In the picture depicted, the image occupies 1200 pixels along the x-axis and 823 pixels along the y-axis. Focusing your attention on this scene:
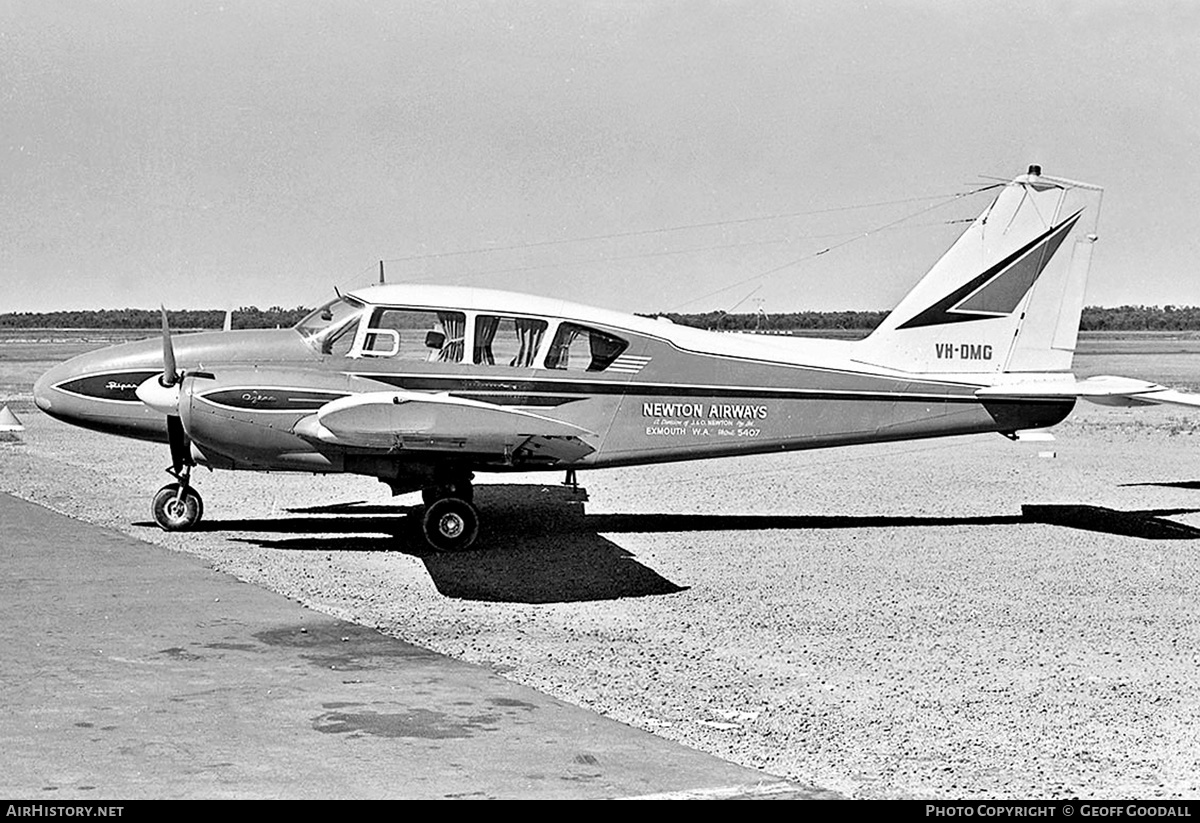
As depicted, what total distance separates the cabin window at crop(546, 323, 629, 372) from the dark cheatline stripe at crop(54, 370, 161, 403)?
13.9 ft

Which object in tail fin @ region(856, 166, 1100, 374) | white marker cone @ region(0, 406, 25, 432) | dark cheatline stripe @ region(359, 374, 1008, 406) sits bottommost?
white marker cone @ region(0, 406, 25, 432)

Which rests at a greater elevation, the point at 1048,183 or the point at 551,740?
the point at 1048,183

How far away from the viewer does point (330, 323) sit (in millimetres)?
14602

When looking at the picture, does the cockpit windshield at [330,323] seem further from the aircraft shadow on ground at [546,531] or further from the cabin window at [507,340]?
the aircraft shadow on ground at [546,531]

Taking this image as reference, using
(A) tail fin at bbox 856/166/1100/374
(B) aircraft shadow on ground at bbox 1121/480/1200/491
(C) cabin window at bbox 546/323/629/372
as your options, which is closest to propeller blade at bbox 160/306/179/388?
(C) cabin window at bbox 546/323/629/372

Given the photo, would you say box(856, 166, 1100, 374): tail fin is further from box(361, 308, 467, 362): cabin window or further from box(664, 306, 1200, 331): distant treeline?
box(664, 306, 1200, 331): distant treeline

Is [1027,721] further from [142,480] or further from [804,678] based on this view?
[142,480]

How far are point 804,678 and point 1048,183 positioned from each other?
9.29 m

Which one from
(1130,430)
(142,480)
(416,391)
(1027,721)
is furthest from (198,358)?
(1130,430)

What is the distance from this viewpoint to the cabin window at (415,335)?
47.4 ft

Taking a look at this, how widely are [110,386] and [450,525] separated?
401 centimetres

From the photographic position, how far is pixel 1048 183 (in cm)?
1623

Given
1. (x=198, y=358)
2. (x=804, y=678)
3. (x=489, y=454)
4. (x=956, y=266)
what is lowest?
(x=804, y=678)

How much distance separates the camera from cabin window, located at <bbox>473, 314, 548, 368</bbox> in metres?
14.7
